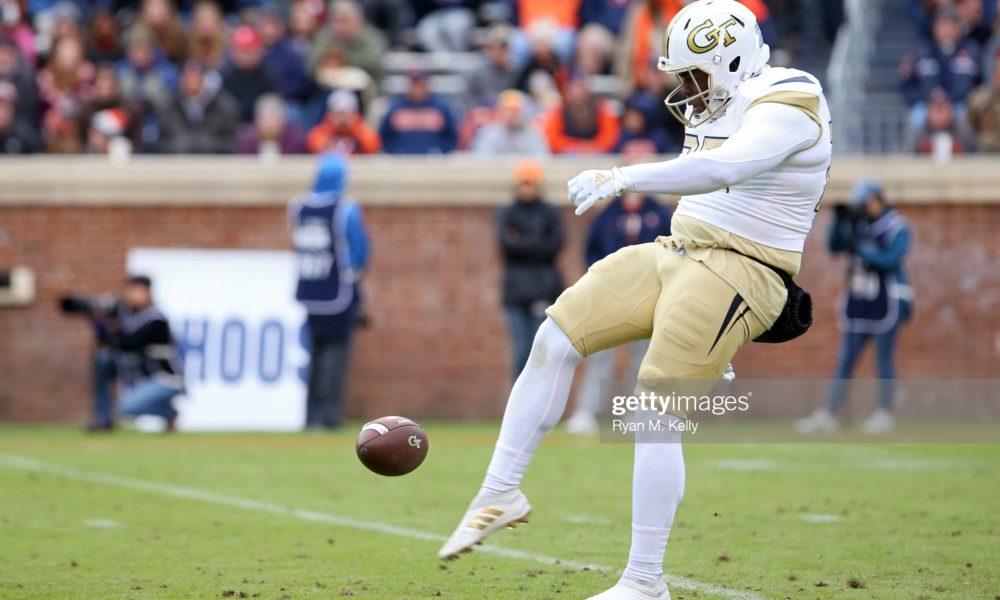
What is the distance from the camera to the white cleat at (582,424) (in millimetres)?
13312

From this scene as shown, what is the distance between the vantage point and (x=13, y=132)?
15391 mm

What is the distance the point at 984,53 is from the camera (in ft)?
53.9

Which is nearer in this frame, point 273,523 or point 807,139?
point 807,139

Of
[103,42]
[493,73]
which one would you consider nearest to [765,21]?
[493,73]

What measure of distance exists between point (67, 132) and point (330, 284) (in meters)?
3.64

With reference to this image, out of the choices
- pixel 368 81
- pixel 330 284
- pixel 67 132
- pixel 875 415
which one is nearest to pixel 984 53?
pixel 875 415

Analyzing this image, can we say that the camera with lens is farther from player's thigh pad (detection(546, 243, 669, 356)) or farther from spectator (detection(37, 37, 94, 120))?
player's thigh pad (detection(546, 243, 669, 356))

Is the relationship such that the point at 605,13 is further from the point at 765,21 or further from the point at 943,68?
the point at 943,68

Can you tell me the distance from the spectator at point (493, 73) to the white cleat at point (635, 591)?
36.4 feet

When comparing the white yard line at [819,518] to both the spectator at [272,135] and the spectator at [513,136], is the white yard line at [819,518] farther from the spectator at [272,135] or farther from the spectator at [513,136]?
the spectator at [272,135]

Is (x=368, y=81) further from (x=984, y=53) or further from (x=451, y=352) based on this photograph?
(x=984, y=53)

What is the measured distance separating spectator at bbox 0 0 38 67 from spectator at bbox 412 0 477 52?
405cm

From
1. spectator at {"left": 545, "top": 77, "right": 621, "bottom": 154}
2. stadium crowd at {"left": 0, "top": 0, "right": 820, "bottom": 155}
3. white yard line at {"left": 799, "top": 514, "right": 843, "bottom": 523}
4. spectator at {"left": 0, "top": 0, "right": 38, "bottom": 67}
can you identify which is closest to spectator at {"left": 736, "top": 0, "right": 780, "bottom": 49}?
stadium crowd at {"left": 0, "top": 0, "right": 820, "bottom": 155}

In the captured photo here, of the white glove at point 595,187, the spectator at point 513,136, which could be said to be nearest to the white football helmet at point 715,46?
the white glove at point 595,187
